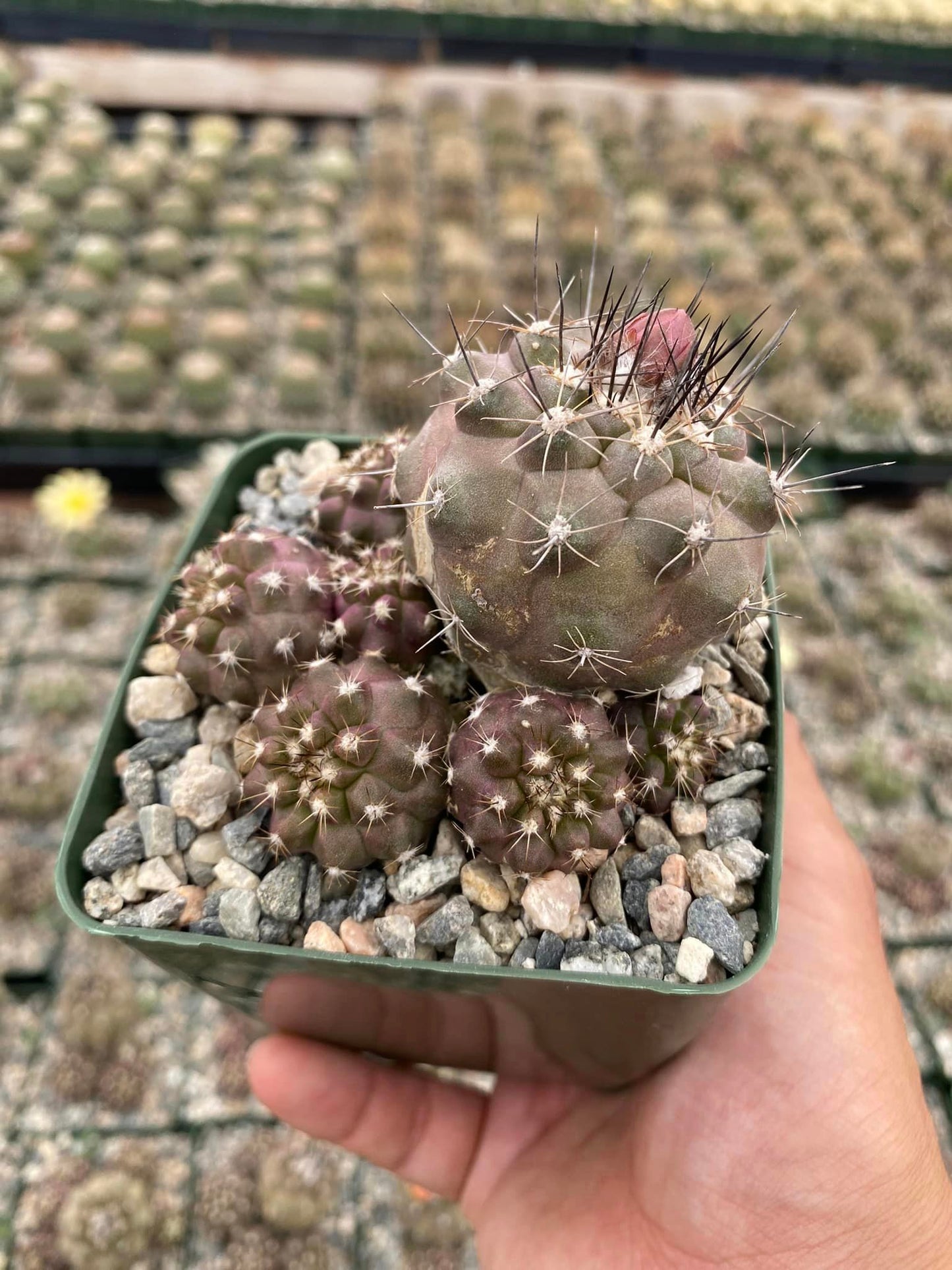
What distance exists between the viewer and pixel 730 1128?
4.42 ft

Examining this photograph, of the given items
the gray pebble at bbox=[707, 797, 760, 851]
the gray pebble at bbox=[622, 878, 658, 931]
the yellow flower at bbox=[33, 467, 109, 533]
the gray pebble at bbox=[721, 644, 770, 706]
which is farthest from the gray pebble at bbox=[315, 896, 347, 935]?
the yellow flower at bbox=[33, 467, 109, 533]

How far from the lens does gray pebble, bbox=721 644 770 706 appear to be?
1252 millimetres

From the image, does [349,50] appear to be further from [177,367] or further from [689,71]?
[177,367]

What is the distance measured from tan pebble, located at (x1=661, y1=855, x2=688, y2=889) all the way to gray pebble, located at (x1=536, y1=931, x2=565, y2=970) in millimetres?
155

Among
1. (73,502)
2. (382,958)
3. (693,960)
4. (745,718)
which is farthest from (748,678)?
(73,502)

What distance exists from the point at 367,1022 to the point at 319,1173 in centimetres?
83

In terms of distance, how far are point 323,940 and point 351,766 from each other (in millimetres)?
216

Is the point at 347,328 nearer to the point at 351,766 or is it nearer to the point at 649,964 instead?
the point at 351,766

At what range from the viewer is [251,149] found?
4754mm

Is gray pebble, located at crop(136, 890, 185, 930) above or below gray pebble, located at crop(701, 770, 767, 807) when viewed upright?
below

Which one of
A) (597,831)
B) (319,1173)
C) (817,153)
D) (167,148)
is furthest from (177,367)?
(817,153)

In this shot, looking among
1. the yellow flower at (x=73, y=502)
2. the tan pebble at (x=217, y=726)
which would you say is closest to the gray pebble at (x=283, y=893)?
the tan pebble at (x=217, y=726)

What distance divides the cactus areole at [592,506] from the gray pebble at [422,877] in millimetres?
302

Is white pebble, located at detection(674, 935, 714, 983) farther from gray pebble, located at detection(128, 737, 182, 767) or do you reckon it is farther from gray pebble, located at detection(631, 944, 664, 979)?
gray pebble, located at detection(128, 737, 182, 767)
